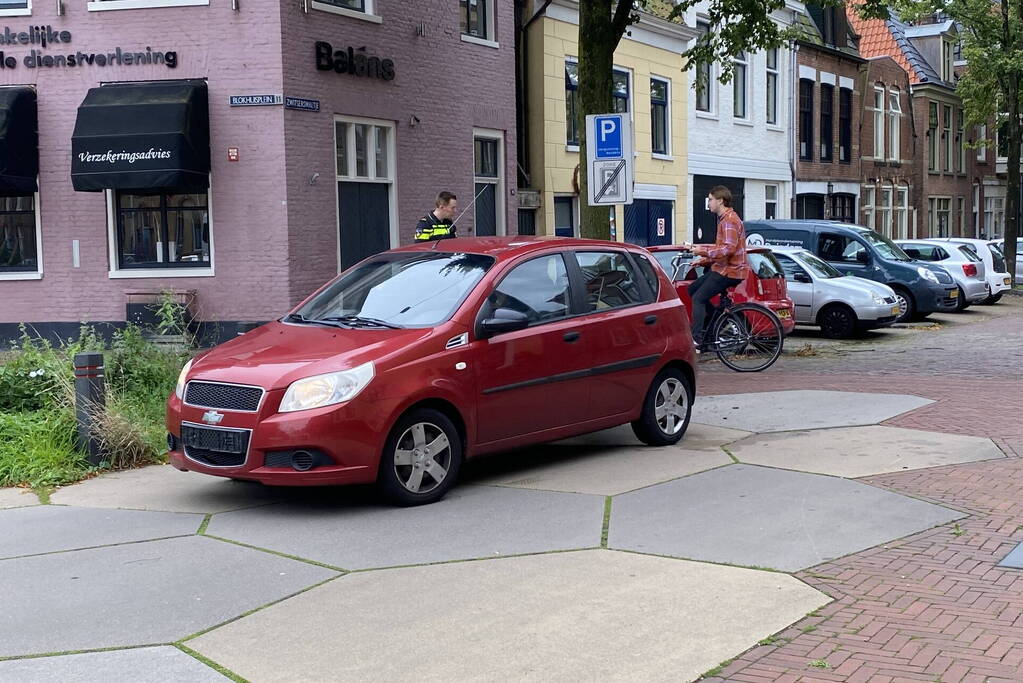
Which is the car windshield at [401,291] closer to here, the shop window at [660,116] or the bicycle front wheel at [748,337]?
the bicycle front wheel at [748,337]

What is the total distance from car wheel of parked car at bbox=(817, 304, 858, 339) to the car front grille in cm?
1322

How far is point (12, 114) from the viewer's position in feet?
54.0

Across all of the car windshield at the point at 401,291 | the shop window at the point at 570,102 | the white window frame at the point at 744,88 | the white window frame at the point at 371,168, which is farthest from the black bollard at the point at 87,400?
the white window frame at the point at 744,88

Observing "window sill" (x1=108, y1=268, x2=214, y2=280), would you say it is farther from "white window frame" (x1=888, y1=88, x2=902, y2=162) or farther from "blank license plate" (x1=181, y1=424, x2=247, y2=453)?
"white window frame" (x1=888, y1=88, x2=902, y2=162)

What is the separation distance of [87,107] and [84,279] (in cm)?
243

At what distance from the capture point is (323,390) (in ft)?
22.6

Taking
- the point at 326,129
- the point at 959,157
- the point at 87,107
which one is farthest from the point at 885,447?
the point at 959,157

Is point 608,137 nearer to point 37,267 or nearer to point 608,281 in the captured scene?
point 608,281

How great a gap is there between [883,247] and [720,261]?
9487 millimetres

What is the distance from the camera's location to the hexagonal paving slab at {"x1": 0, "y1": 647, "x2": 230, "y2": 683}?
4.57 metres

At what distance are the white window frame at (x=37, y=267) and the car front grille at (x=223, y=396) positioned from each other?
36.3 ft

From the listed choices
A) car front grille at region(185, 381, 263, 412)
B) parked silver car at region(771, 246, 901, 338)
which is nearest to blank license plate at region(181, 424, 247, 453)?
car front grille at region(185, 381, 263, 412)

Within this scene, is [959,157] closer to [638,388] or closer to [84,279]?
[84,279]

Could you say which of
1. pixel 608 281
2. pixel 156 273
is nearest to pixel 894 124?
pixel 156 273
